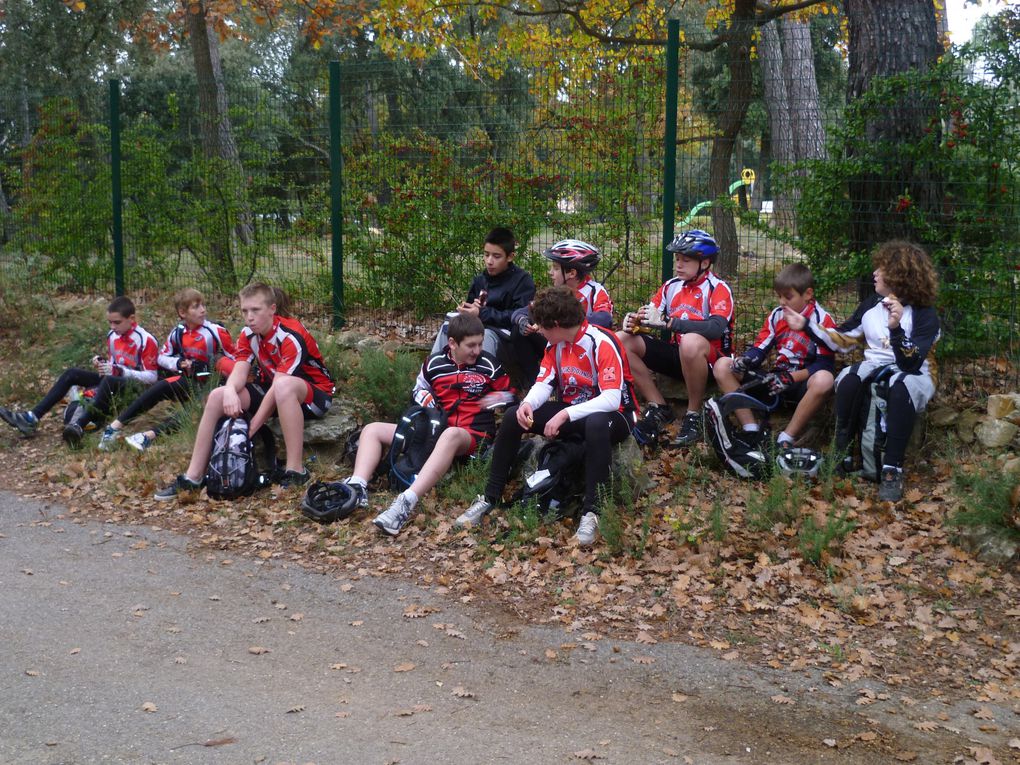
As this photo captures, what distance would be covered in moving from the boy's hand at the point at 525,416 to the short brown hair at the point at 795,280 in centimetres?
205

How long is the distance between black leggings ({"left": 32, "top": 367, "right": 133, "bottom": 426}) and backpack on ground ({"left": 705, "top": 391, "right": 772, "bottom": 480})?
486cm

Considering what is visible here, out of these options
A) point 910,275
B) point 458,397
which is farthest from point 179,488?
point 910,275

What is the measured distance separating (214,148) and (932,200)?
290 inches

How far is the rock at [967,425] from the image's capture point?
6715 millimetres

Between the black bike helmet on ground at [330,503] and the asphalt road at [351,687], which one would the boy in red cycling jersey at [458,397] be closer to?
the black bike helmet on ground at [330,503]

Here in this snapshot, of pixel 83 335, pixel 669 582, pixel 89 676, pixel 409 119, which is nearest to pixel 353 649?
pixel 89 676

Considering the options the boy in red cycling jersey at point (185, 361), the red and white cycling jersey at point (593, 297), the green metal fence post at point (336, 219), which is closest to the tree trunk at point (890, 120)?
the red and white cycling jersey at point (593, 297)

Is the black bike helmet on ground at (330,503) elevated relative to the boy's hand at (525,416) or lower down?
lower down

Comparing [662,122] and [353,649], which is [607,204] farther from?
[353,649]

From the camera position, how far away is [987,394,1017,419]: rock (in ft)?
21.4

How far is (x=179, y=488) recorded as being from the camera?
7.15 meters

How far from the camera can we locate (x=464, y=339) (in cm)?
675

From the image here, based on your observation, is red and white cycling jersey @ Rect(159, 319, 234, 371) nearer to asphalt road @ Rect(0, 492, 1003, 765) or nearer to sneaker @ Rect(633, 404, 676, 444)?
asphalt road @ Rect(0, 492, 1003, 765)

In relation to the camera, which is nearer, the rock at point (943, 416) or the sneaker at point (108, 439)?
the rock at point (943, 416)
